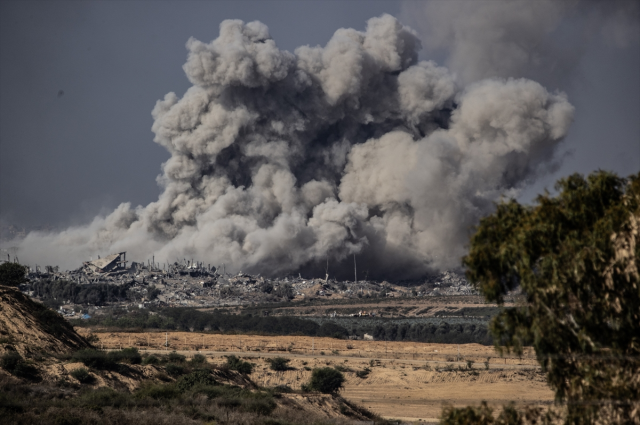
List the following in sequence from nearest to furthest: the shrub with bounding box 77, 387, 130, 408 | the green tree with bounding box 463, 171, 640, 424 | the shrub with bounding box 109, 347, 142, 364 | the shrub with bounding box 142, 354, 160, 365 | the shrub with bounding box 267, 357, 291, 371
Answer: the green tree with bounding box 463, 171, 640, 424
the shrub with bounding box 77, 387, 130, 408
the shrub with bounding box 109, 347, 142, 364
the shrub with bounding box 142, 354, 160, 365
the shrub with bounding box 267, 357, 291, 371

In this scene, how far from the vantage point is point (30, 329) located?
28.7m

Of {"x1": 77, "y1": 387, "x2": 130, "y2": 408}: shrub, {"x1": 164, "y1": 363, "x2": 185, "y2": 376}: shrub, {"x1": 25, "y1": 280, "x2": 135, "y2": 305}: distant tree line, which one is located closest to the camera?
{"x1": 77, "y1": 387, "x2": 130, "y2": 408}: shrub

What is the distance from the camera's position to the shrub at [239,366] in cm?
3278

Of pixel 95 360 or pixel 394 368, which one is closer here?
pixel 95 360

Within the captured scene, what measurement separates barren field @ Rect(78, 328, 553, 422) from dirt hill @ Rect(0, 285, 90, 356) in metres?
7.57

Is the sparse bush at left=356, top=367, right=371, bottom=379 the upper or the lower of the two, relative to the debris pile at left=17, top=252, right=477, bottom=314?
lower

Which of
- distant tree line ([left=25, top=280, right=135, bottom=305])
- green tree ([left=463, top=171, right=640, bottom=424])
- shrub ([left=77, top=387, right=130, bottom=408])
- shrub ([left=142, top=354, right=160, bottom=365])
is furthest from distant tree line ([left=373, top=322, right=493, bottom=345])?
green tree ([left=463, top=171, right=640, bottom=424])

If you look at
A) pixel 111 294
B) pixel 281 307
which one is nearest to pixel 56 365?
pixel 281 307

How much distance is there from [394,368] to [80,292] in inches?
2672

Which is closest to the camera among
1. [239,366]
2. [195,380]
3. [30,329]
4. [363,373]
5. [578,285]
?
[578,285]

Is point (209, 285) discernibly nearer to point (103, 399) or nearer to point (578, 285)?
point (103, 399)

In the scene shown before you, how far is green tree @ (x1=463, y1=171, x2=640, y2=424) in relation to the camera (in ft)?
33.6

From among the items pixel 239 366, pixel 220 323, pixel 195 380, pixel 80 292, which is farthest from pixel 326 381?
pixel 80 292

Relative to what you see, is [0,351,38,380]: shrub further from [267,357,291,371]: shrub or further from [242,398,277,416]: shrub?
[267,357,291,371]: shrub
